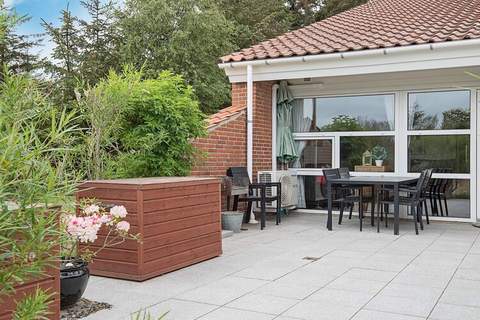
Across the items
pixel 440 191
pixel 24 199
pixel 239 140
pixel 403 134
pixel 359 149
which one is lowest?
pixel 440 191

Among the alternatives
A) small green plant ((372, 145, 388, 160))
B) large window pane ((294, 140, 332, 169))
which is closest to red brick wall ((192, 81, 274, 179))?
large window pane ((294, 140, 332, 169))

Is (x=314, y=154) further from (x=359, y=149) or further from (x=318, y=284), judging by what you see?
(x=318, y=284)

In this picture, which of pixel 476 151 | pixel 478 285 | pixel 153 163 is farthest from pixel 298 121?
pixel 478 285

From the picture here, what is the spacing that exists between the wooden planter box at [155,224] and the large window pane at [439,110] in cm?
533

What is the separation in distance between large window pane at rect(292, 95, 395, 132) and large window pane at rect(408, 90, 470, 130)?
0.41m

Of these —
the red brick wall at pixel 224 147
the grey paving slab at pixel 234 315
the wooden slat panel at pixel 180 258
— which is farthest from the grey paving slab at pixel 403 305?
the red brick wall at pixel 224 147

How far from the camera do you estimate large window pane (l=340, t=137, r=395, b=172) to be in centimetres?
983

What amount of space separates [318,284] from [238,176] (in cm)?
410

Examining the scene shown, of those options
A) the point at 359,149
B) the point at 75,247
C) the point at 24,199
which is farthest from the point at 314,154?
the point at 24,199

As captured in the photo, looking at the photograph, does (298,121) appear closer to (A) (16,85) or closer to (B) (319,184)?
(B) (319,184)

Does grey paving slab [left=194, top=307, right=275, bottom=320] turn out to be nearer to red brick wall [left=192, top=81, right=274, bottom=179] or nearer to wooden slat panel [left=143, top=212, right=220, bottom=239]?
wooden slat panel [left=143, top=212, right=220, bottom=239]

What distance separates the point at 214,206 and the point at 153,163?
3.49 ft

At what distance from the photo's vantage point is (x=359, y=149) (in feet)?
33.4

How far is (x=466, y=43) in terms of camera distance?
792 centimetres
